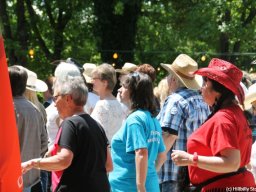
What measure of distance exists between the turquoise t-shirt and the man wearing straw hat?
408mm

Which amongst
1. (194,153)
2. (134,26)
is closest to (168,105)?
(194,153)

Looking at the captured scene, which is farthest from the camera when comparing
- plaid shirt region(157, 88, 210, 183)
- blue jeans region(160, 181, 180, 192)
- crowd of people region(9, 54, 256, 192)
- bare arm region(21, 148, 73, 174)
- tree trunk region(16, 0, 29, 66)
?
tree trunk region(16, 0, 29, 66)

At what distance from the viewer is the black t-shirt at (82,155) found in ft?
14.2

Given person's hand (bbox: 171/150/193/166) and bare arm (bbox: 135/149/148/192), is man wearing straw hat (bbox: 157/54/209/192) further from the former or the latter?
person's hand (bbox: 171/150/193/166)

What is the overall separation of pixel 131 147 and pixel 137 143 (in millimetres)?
71

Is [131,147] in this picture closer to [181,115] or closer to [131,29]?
[181,115]

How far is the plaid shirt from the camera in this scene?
5.74 metres

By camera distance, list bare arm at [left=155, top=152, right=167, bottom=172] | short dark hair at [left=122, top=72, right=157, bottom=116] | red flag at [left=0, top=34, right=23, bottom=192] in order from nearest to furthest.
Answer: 1. red flag at [left=0, top=34, right=23, bottom=192]
2. short dark hair at [left=122, top=72, right=157, bottom=116]
3. bare arm at [left=155, top=152, right=167, bottom=172]

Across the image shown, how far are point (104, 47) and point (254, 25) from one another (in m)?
6.53

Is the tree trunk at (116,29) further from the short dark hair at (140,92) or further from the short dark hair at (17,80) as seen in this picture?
the short dark hair at (140,92)

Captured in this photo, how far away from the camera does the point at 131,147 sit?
16.8ft

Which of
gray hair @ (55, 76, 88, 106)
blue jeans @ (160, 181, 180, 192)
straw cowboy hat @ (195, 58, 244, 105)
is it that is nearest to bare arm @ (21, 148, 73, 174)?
gray hair @ (55, 76, 88, 106)

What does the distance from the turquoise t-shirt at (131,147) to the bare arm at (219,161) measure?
4.14ft

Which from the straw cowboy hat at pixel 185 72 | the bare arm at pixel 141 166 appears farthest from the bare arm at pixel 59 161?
the straw cowboy hat at pixel 185 72
